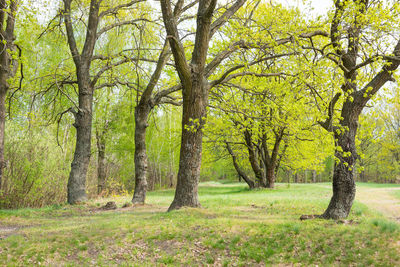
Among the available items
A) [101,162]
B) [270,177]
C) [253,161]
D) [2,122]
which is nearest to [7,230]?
[2,122]

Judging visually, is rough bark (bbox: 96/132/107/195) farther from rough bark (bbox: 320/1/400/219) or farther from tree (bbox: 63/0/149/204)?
rough bark (bbox: 320/1/400/219)

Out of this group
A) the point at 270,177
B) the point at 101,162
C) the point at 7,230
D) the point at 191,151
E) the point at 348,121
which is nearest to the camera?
the point at 7,230

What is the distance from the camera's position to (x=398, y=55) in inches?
309

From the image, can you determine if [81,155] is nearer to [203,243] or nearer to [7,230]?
[7,230]

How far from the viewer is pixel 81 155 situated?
1319cm

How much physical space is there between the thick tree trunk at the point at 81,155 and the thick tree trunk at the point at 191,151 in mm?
5152

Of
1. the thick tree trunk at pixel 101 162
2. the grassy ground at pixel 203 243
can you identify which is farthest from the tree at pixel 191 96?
the thick tree trunk at pixel 101 162

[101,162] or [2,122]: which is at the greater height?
[2,122]

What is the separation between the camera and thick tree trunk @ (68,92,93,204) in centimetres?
1297

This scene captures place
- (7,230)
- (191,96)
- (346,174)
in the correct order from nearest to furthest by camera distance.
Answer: (7,230)
(346,174)
(191,96)

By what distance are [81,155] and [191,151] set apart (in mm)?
5766

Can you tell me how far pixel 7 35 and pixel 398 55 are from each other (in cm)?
1082

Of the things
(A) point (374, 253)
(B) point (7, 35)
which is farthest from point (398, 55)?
(B) point (7, 35)

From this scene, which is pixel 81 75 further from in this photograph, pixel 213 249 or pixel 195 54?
Answer: pixel 213 249
